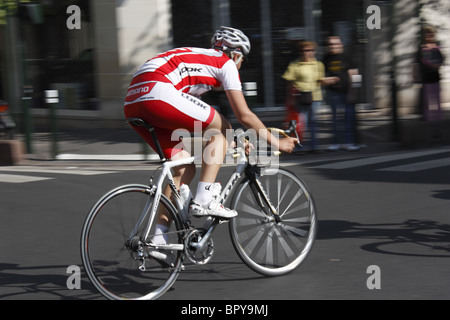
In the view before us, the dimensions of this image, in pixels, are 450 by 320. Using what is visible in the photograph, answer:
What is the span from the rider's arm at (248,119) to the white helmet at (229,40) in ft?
1.07

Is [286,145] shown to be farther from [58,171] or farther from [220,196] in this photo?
[58,171]

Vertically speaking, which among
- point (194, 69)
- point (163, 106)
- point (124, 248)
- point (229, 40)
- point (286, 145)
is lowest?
point (124, 248)

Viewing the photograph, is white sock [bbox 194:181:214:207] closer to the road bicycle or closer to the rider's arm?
the road bicycle

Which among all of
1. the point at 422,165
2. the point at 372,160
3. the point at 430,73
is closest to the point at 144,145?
the point at 372,160

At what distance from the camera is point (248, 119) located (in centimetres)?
489

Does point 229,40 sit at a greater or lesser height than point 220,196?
greater

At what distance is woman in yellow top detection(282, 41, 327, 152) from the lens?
11.7m

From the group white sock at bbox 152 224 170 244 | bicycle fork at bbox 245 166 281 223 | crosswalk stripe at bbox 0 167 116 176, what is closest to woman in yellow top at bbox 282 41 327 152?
crosswalk stripe at bbox 0 167 116 176

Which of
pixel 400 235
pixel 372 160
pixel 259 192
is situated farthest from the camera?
pixel 372 160

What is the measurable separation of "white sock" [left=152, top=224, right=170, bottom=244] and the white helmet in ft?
3.96

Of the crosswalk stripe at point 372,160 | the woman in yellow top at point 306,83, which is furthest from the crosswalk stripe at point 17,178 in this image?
the woman in yellow top at point 306,83

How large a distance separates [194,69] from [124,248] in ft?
3.92

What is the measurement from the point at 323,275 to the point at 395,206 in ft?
8.49

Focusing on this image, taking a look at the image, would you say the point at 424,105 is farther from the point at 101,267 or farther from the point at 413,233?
the point at 101,267
